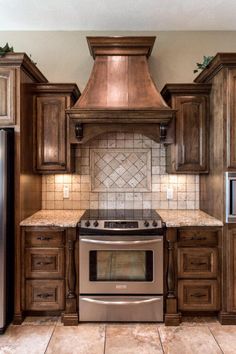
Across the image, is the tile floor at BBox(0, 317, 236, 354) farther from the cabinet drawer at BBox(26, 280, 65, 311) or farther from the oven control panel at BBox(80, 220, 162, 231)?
the oven control panel at BBox(80, 220, 162, 231)

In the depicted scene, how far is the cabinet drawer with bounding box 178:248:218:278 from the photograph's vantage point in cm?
277

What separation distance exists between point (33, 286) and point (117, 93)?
2063 mm

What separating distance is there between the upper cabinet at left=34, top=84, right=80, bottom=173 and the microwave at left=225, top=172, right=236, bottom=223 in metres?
1.62

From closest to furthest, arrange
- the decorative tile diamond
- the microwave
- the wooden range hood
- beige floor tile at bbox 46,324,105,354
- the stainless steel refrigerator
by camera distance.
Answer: beige floor tile at bbox 46,324,105,354, the stainless steel refrigerator, the microwave, the wooden range hood, the decorative tile diamond

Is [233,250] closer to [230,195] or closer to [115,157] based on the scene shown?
[230,195]

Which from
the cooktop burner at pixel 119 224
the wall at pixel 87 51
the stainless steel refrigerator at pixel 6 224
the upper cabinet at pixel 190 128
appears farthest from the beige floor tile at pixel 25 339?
the wall at pixel 87 51

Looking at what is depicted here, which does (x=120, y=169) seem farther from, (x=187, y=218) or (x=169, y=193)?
(x=187, y=218)

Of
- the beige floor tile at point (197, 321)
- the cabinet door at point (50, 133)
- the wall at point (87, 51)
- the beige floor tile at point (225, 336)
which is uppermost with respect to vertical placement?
the wall at point (87, 51)

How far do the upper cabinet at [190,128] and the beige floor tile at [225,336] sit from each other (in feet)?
4.94

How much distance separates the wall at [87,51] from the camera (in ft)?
11.7

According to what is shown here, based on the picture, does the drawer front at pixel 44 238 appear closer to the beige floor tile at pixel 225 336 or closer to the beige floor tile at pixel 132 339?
the beige floor tile at pixel 132 339

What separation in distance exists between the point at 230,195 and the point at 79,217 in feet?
4.84

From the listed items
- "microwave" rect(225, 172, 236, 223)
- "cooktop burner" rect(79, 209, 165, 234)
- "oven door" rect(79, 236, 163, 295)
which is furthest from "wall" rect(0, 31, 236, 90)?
"oven door" rect(79, 236, 163, 295)

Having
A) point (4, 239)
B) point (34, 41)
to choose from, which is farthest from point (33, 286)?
point (34, 41)
